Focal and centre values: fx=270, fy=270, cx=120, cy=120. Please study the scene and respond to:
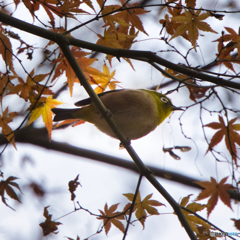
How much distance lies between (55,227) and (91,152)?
2.03m

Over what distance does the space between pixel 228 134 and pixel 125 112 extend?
3.83 ft

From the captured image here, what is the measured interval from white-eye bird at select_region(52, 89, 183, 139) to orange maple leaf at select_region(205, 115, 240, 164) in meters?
0.72

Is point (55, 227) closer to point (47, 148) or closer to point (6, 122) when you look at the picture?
point (6, 122)

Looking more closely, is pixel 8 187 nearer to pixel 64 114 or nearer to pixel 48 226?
pixel 48 226

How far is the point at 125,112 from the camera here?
126 inches

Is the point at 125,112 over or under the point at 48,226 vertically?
over

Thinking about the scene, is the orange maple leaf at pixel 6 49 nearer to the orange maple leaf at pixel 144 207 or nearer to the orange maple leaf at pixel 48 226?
the orange maple leaf at pixel 48 226

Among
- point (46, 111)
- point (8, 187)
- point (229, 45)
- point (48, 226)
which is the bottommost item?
point (48, 226)

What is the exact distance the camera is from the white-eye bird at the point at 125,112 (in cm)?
319

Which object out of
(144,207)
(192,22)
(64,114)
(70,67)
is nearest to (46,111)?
(64,114)

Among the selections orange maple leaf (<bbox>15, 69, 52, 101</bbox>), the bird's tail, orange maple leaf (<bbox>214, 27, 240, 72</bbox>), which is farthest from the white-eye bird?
orange maple leaf (<bbox>214, 27, 240, 72</bbox>)

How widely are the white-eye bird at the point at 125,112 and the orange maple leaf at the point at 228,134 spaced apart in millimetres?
720

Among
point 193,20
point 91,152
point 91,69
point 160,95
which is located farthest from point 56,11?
point 91,152

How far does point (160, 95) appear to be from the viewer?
3.79m
